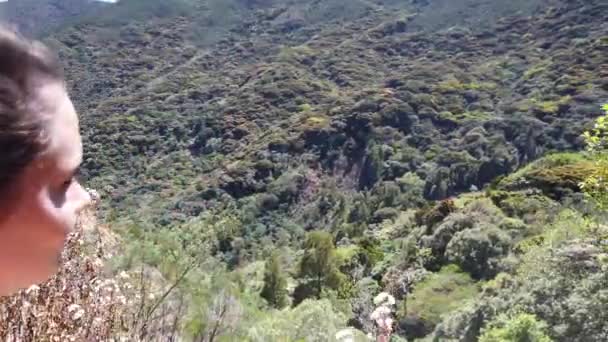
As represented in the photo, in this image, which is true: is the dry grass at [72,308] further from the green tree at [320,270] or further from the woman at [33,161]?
the green tree at [320,270]

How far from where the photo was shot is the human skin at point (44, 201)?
72cm

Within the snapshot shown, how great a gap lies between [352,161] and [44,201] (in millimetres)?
62969

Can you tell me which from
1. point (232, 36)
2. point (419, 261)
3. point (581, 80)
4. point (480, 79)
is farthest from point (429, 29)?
point (419, 261)

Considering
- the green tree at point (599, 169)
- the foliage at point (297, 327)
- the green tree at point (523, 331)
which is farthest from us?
the green tree at point (523, 331)

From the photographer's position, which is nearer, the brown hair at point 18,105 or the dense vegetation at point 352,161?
the brown hair at point 18,105

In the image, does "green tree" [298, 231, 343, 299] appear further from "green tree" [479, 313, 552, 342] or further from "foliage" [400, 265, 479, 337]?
"green tree" [479, 313, 552, 342]

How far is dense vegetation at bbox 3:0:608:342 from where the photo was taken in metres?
10.2

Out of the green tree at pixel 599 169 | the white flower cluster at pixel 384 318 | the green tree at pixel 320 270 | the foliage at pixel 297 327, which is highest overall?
the green tree at pixel 599 169

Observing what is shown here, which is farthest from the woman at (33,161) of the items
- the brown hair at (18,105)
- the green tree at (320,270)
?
the green tree at (320,270)

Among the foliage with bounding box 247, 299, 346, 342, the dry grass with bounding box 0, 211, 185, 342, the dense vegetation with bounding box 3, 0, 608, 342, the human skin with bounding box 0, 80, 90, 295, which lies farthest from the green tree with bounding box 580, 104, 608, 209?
the human skin with bounding box 0, 80, 90, 295

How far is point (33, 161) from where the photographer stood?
0.72m

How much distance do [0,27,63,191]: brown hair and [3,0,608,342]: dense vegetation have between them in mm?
164

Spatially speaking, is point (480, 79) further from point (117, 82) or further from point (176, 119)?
point (117, 82)

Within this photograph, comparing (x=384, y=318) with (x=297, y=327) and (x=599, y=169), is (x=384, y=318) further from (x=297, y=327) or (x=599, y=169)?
(x=297, y=327)
